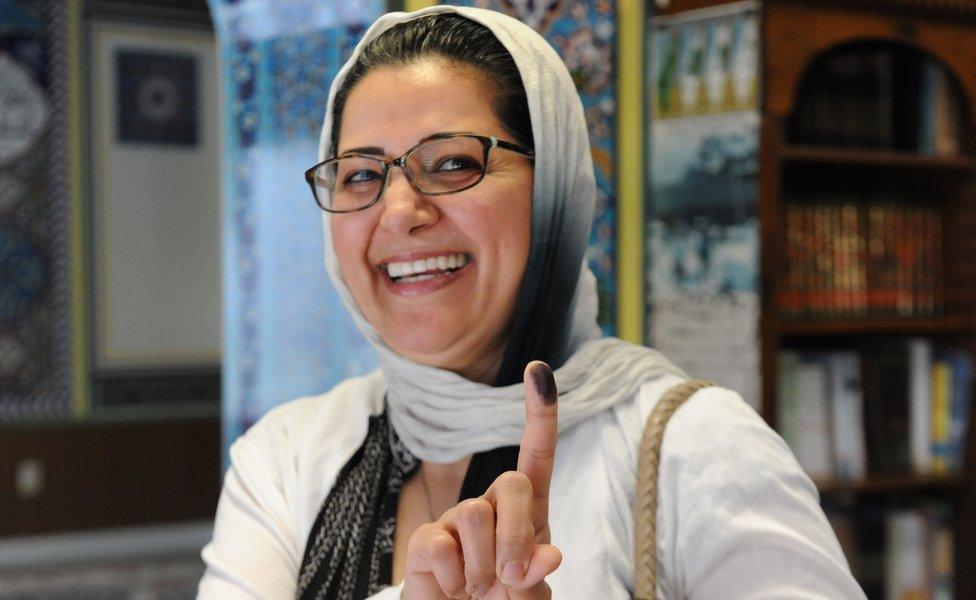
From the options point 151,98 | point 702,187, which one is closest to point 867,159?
point 702,187

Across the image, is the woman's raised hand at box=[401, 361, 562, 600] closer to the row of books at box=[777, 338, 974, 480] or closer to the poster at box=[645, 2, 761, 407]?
the poster at box=[645, 2, 761, 407]

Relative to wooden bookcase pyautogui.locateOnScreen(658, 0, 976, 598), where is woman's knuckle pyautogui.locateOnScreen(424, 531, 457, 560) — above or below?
below

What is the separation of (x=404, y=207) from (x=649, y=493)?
0.73ft

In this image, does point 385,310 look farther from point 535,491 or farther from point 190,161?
point 190,161

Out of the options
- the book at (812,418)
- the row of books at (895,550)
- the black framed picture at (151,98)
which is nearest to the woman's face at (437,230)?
the book at (812,418)

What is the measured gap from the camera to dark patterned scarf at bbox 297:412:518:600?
22.1 inches

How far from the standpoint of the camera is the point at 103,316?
3525 millimetres

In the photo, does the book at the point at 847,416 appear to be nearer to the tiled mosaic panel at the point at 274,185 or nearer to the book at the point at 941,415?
the book at the point at 941,415

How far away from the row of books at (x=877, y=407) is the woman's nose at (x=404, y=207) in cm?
119

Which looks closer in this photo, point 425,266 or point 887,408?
point 425,266

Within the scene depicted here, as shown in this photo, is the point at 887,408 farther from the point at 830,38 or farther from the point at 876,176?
the point at 830,38

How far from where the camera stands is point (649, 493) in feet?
1.86

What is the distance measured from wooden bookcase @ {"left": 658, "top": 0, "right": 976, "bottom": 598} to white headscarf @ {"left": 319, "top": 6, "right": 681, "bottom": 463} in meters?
0.88

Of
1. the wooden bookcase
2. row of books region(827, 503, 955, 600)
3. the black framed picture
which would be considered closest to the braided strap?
the wooden bookcase
